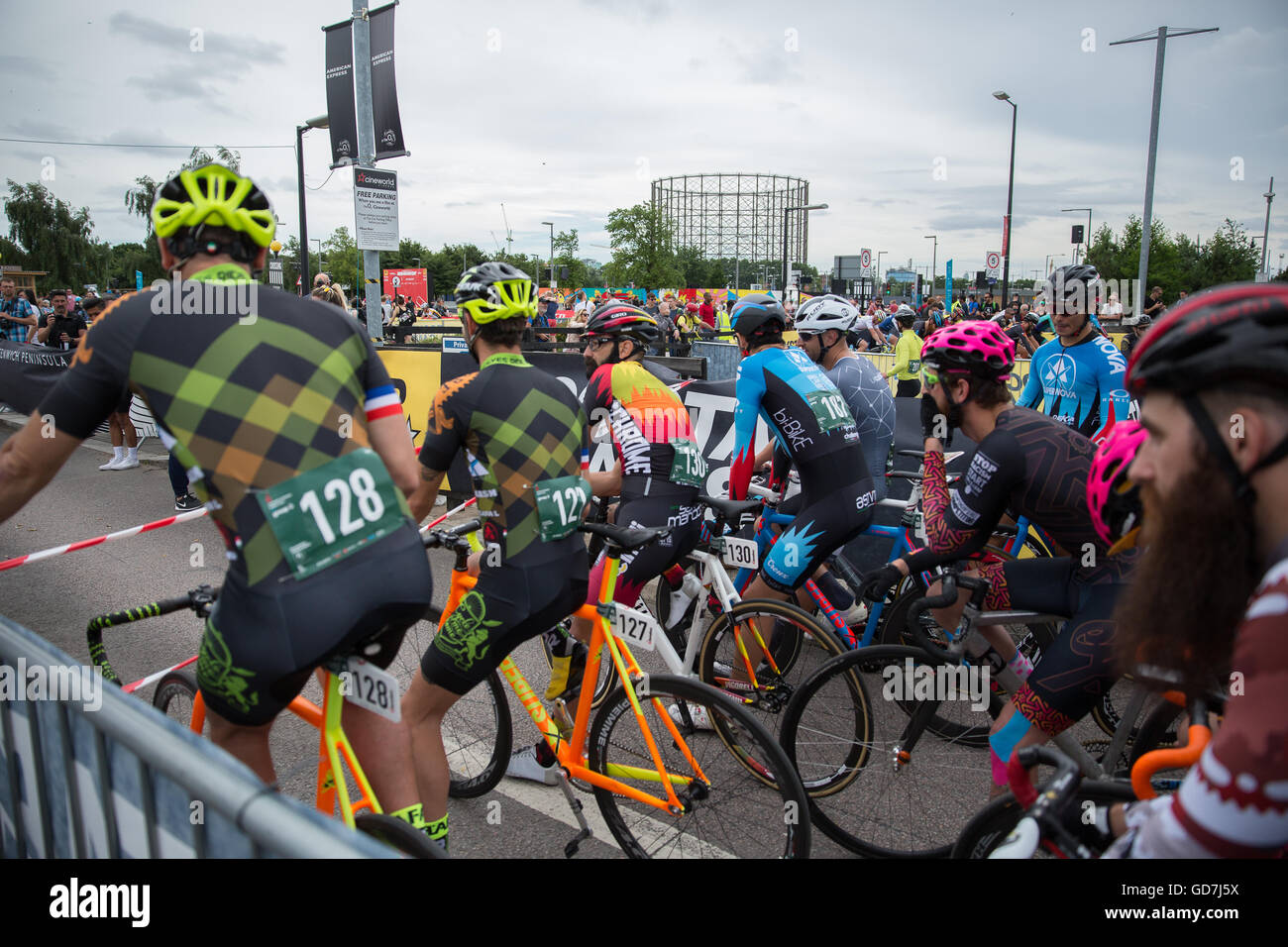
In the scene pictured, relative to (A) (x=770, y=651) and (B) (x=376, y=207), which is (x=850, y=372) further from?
(B) (x=376, y=207)

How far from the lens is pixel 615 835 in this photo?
124 inches

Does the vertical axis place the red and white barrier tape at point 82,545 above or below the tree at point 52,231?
below

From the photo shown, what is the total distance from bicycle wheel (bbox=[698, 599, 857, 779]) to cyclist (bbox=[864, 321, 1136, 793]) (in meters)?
0.37

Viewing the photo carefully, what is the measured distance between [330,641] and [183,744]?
0.59m

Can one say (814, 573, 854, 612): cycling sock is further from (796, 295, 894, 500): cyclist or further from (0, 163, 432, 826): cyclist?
(0, 163, 432, 826): cyclist

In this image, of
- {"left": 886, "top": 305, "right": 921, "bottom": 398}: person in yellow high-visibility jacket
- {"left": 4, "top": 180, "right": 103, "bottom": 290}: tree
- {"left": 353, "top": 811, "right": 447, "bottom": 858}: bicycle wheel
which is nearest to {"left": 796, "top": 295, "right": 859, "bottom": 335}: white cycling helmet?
{"left": 353, "top": 811, "right": 447, "bottom": 858}: bicycle wheel

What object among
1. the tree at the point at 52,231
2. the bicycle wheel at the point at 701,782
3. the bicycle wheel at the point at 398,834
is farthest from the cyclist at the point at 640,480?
the tree at the point at 52,231

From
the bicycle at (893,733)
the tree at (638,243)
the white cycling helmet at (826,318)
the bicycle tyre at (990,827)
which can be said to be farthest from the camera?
the tree at (638,243)

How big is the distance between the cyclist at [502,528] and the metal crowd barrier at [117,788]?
1.13 metres

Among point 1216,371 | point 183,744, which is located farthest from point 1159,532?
point 183,744

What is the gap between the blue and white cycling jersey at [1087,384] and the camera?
563cm
